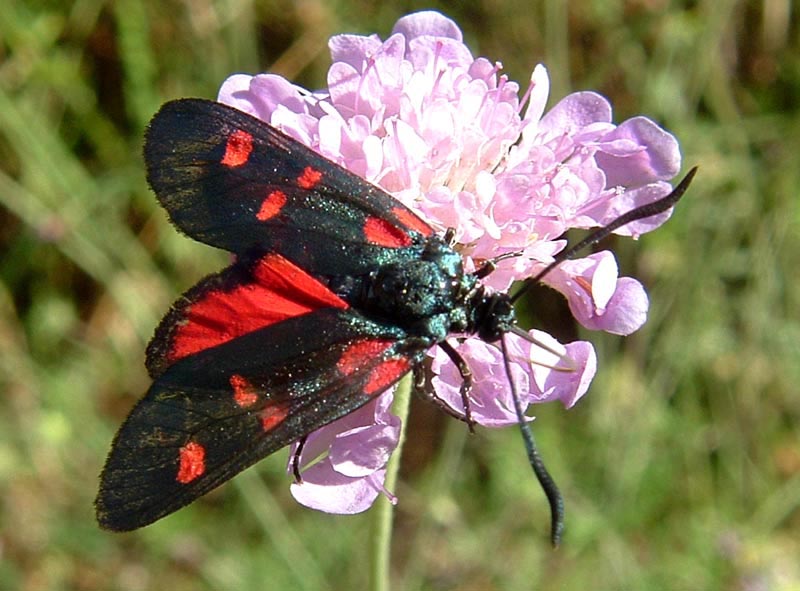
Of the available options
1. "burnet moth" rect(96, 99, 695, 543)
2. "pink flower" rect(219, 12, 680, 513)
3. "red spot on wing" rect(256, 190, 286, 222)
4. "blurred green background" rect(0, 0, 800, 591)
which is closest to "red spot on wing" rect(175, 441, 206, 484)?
"burnet moth" rect(96, 99, 695, 543)

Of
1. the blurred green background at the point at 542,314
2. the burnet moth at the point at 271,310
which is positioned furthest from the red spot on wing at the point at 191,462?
the blurred green background at the point at 542,314

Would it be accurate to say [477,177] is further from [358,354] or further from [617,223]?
[358,354]

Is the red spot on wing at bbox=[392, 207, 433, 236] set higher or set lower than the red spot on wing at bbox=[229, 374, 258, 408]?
higher

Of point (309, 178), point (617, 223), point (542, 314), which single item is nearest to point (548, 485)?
point (617, 223)

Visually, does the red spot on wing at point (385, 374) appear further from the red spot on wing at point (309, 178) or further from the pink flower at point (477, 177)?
the red spot on wing at point (309, 178)

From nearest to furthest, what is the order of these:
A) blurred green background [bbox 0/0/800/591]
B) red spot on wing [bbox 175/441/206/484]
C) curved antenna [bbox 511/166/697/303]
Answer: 1. red spot on wing [bbox 175/441/206/484]
2. curved antenna [bbox 511/166/697/303]
3. blurred green background [bbox 0/0/800/591]

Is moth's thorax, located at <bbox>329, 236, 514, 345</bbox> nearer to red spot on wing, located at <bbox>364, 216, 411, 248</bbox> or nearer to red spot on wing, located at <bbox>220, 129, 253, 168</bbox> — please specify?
red spot on wing, located at <bbox>364, 216, 411, 248</bbox>

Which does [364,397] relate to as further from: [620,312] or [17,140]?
[17,140]

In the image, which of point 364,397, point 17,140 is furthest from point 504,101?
point 17,140

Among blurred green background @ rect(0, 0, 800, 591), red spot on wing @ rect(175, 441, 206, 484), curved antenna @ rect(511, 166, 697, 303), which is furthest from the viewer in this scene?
blurred green background @ rect(0, 0, 800, 591)
